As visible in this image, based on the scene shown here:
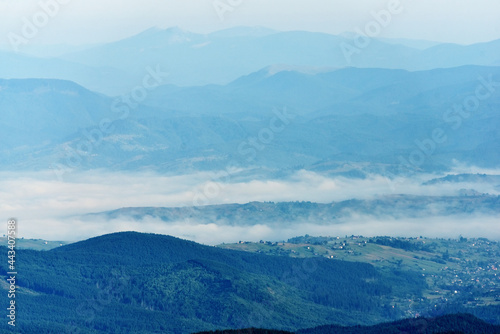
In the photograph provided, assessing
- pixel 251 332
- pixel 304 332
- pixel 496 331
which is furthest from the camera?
pixel 304 332

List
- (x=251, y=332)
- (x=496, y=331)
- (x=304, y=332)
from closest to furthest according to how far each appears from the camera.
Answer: (x=251, y=332) → (x=496, y=331) → (x=304, y=332)

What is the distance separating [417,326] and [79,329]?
170 feet

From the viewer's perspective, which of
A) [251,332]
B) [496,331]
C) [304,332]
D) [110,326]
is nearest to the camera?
[251,332]

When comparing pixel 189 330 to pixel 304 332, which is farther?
Result: pixel 189 330

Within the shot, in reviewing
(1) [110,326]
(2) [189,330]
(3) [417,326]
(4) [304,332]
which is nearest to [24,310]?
(1) [110,326]

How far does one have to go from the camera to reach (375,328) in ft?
568

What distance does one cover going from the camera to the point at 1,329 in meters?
172

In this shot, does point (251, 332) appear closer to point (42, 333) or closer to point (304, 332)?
point (304, 332)

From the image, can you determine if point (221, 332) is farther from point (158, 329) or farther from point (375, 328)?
point (158, 329)

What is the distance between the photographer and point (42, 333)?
17925 cm

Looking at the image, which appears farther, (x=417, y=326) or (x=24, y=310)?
(x=24, y=310)

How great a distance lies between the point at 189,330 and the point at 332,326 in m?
25.5

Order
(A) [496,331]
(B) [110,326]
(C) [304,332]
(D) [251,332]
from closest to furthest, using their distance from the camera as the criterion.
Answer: (D) [251,332]
(A) [496,331]
(C) [304,332]
(B) [110,326]

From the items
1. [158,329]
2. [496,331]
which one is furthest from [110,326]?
[496,331]
